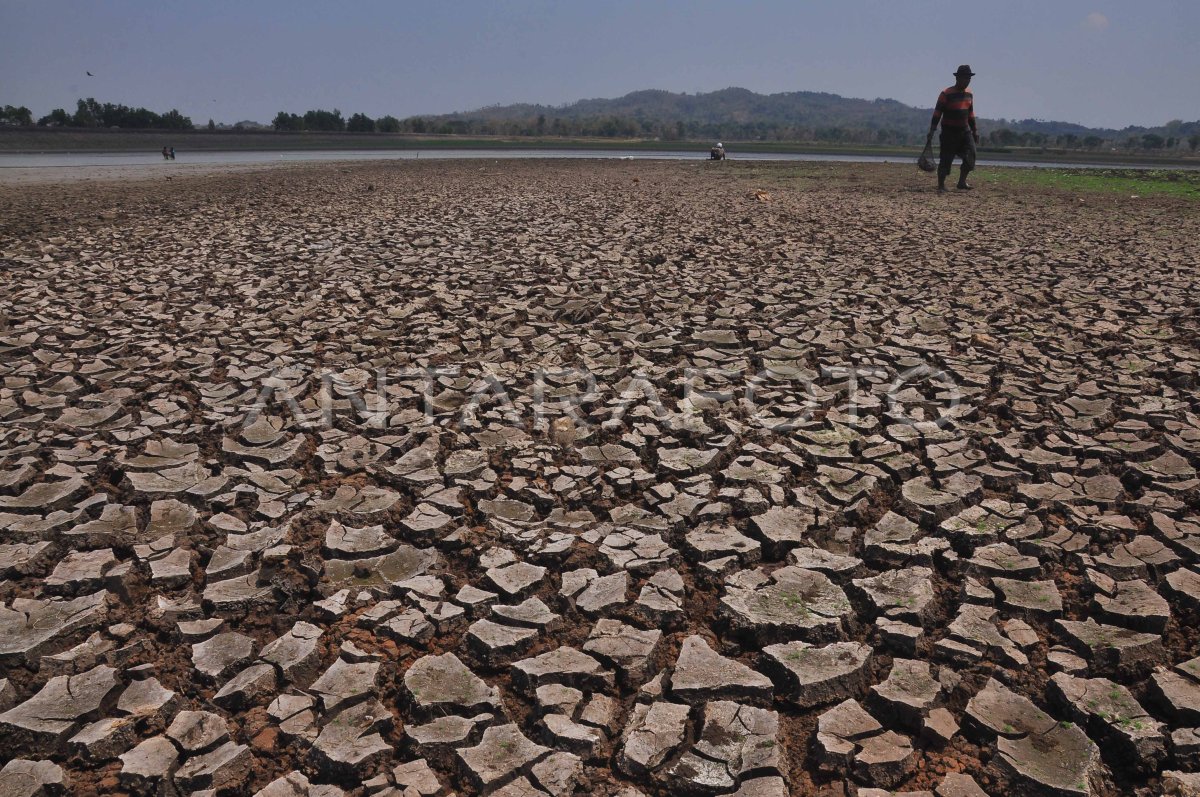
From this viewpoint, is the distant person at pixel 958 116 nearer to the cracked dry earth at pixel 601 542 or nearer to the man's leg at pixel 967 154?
the man's leg at pixel 967 154

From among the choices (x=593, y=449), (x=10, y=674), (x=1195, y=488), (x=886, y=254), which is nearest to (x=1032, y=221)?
(x=886, y=254)

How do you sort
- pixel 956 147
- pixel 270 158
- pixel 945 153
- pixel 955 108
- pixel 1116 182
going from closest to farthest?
1. pixel 955 108
2. pixel 956 147
3. pixel 945 153
4. pixel 1116 182
5. pixel 270 158

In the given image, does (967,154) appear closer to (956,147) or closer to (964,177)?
(956,147)

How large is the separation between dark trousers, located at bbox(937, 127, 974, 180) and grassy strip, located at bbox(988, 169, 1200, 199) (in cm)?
311

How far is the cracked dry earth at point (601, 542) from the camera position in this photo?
5.91 feet

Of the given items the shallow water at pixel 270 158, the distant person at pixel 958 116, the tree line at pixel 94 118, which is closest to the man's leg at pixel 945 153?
the distant person at pixel 958 116

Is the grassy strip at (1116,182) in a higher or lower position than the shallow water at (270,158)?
lower

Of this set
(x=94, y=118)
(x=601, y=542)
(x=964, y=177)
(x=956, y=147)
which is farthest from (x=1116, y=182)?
(x=94, y=118)

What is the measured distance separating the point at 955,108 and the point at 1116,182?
7.24 meters

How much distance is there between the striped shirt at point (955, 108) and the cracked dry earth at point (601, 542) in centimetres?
614

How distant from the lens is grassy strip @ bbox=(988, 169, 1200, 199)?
45.2ft

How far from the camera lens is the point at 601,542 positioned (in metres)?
2.66

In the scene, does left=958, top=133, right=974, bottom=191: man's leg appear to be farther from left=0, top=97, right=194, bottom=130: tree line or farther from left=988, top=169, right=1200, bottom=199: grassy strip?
left=0, top=97, right=194, bottom=130: tree line

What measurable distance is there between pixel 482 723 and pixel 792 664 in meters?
0.84
